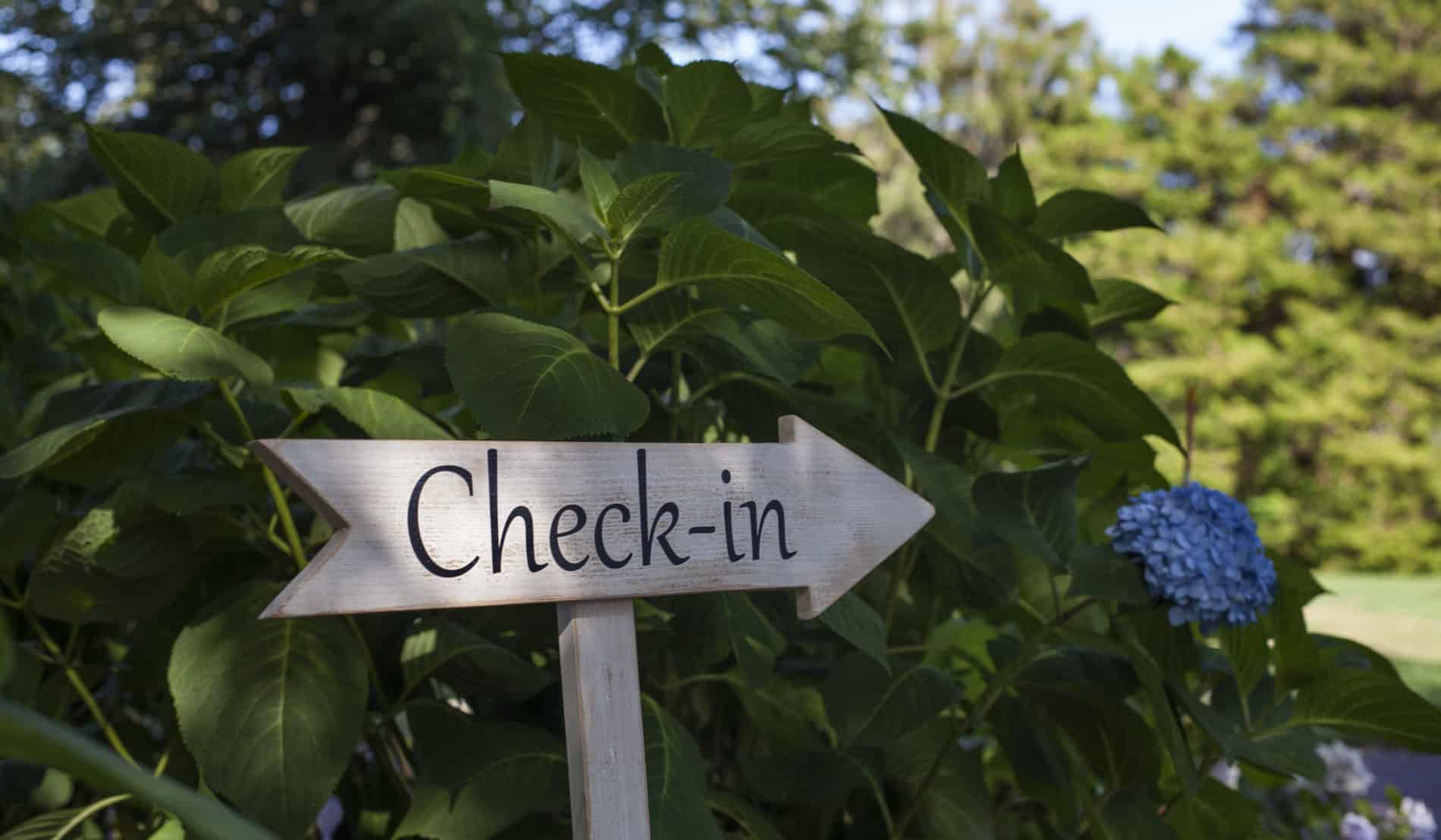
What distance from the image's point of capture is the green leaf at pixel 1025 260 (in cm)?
100

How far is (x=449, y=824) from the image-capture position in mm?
893

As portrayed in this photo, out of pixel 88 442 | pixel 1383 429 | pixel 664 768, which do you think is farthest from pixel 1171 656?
pixel 1383 429

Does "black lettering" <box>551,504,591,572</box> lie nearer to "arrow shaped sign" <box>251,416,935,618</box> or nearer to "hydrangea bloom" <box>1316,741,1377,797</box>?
"arrow shaped sign" <box>251,416,935,618</box>

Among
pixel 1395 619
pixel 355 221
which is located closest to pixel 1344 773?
pixel 355 221

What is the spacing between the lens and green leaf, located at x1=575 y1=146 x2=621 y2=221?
865 mm

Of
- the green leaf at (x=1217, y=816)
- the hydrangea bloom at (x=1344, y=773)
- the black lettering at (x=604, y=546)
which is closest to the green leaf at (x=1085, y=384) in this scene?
the green leaf at (x=1217, y=816)

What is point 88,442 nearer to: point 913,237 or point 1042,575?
point 1042,575

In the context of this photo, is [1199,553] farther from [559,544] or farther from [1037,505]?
[559,544]

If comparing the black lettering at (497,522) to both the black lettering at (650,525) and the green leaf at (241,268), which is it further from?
the green leaf at (241,268)

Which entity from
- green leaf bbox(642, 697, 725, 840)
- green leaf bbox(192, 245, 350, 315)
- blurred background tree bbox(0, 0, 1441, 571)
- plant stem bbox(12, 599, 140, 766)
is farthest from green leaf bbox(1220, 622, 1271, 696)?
blurred background tree bbox(0, 0, 1441, 571)

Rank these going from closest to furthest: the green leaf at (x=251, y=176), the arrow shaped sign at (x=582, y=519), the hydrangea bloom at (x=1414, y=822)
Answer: the arrow shaped sign at (x=582, y=519) → the green leaf at (x=251, y=176) → the hydrangea bloom at (x=1414, y=822)

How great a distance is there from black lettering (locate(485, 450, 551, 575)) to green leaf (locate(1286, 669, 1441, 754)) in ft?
2.46

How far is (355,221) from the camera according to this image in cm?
116

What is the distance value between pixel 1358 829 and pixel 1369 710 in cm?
104
